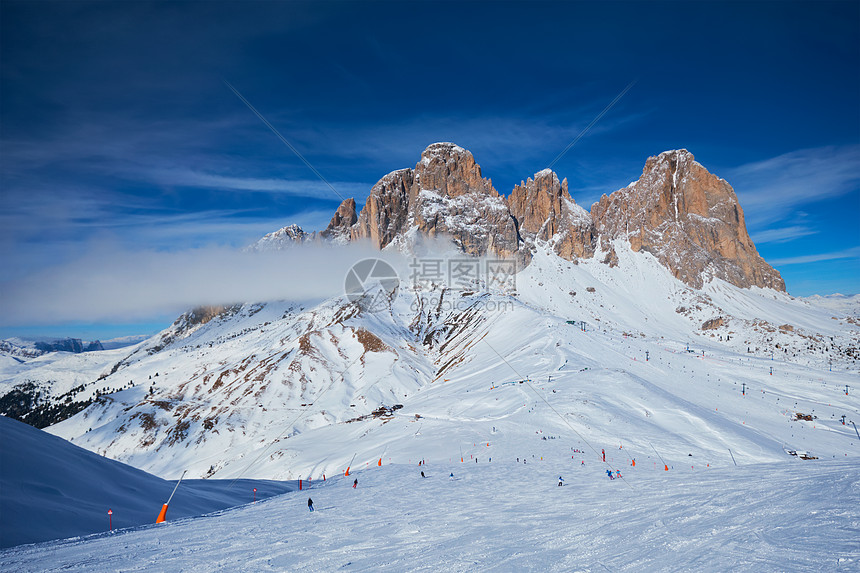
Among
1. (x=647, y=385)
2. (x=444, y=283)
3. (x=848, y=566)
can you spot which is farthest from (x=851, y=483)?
(x=444, y=283)

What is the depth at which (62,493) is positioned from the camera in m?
12.4

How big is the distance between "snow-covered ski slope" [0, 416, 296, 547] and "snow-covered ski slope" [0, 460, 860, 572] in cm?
62

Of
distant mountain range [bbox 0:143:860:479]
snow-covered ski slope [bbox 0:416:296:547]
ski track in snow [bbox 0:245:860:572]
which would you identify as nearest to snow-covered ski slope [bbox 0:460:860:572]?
ski track in snow [bbox 0:245:860:572]

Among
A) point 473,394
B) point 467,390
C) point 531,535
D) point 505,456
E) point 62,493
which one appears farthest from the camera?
point 467,390

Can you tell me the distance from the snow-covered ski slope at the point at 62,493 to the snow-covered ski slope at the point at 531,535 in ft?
2.02

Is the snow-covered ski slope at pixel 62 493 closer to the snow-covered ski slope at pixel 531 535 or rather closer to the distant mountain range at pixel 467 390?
the snow-covered ski slope at pixel 531 535

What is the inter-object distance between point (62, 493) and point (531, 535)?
43.8 ft

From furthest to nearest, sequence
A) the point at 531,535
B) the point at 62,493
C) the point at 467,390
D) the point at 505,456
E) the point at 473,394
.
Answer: the point at 467,390
the point at 473,394
the point at 505,456
the point at 62,493
the point at 531,535

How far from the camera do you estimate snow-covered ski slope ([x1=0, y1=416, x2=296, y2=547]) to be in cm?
1089

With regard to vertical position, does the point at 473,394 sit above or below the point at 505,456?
above

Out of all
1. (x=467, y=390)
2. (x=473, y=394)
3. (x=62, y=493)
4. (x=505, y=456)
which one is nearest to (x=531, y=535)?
(x=62, y=493)

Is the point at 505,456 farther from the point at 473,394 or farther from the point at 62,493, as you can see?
the point at 473,394

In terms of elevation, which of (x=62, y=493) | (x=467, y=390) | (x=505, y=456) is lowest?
(x=505, y=456)

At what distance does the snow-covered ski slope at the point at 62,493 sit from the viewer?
10891 millimetres
